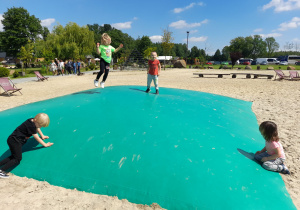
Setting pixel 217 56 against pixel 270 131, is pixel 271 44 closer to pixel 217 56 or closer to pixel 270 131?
pixel 217 56

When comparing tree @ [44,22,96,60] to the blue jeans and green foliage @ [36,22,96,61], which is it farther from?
the blue jeans

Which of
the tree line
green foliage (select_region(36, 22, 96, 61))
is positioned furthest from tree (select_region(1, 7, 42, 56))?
green foliage (select_region(36, 22, 96, 61))

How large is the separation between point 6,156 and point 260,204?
491cm

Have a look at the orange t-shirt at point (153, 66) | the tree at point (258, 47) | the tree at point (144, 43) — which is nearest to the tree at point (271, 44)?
the tree at point (258, 47)

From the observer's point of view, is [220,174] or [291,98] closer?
[220,174]

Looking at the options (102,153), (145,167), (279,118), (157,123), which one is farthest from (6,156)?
(279,118)

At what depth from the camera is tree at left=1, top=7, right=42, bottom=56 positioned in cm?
5634

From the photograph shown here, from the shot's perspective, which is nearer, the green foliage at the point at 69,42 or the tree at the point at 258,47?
the green foliage at the point at 69,42

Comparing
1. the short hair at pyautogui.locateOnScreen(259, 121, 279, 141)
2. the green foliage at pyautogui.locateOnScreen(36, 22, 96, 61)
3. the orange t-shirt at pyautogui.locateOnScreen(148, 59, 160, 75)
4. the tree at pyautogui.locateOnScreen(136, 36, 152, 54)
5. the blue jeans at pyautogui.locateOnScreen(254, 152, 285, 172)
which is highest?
the tree at pyautogui.locateOnScreen(136, 36, 152, 54)

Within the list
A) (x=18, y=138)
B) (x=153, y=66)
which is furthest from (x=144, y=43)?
(x=18, y=138)

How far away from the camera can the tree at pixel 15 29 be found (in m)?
56.3

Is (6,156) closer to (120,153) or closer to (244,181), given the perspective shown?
(120,153)

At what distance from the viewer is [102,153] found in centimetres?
386

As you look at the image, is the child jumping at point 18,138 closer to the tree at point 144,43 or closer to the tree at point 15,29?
the tree at point 15,29
